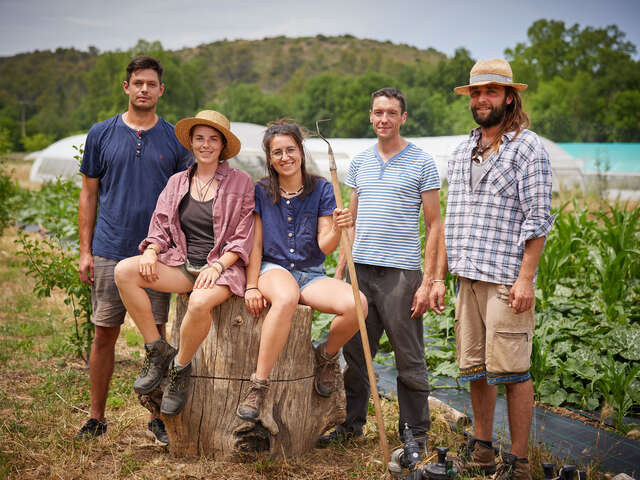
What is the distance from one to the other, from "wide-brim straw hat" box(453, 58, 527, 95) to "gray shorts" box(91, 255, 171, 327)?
2.12 metres

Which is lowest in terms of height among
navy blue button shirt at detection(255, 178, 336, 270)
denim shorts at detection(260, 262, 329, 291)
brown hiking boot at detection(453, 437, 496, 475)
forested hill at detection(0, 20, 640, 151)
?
brown hiking boot at detection(453, 437, 496, 475)

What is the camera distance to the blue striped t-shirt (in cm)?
323

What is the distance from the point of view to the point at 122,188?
3398mm

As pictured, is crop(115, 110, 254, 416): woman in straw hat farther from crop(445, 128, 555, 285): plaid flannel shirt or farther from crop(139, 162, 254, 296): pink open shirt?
crop(445, 128, 555, 285): plaid flannel shirt

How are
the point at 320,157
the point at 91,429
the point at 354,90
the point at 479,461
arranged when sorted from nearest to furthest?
the point at 479,461
the point at 91,429
the point at 320,157
the point at 354,90

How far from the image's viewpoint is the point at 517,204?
283 cm

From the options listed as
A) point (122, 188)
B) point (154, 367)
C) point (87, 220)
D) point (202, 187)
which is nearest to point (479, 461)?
point (154, 367)

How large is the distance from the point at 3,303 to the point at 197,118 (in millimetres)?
5001

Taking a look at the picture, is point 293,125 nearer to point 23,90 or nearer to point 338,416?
point 338,416

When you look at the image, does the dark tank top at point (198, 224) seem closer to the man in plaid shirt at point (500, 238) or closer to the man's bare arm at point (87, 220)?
the man's bare arm at point (87, 220)

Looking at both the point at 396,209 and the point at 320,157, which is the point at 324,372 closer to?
the point at 396,209

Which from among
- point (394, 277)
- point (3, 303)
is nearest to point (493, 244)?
point (394, 277)

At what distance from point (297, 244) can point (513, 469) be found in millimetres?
1589

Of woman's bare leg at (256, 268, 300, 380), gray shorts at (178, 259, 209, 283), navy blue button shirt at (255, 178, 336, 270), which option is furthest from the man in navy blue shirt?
woman's bare leg at (256, 268, 300, 380)
